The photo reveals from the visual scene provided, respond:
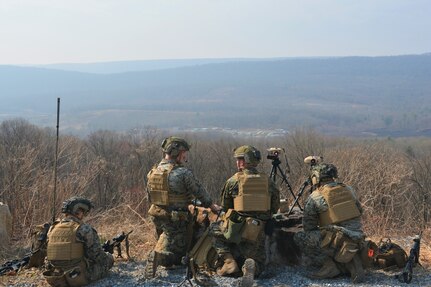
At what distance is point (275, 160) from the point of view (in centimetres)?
878

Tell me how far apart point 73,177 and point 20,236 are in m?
4.23

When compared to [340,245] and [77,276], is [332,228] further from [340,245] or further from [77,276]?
[77,276]

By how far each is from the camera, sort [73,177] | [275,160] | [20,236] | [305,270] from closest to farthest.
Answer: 1. [305,270]
2. [275,160]
3. [20,236]
4. [73,177]

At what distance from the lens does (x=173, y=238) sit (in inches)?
316

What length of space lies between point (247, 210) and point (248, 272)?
109cm

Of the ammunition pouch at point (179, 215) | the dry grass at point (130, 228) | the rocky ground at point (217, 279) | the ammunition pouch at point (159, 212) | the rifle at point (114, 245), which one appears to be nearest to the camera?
the rocky ground at point (217, 279)

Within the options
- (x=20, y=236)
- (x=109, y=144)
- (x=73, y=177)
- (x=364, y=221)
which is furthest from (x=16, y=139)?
(x=364, y=221)

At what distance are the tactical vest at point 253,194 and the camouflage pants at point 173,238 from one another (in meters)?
1.04

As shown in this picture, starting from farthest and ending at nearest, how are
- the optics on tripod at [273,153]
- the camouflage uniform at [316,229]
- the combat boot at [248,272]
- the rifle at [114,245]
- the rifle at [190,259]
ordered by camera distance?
the optics on tripod at [273,153], the rifle at [114,245], the camouflage uniform at [316,229], the rifle at [190,259], the combat boot at [248,272]

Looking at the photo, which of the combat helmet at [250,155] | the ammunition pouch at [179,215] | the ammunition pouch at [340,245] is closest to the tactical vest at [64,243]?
the ammunition pouch at [179,215]

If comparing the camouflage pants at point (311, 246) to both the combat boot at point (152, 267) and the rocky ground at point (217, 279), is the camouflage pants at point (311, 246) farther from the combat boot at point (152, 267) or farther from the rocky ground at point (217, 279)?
the combat boot at point (152, 267)

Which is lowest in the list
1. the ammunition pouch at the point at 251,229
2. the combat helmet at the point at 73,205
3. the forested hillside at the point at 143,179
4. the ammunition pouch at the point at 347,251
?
the forested hillside at the point at 143,179

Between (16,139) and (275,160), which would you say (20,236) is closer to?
(275,160)

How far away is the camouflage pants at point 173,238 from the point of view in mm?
7992
